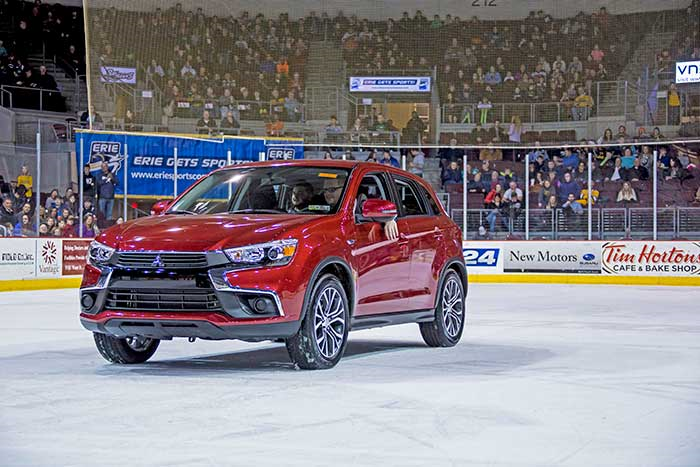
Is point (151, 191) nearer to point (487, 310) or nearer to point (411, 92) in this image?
point (411, 92)

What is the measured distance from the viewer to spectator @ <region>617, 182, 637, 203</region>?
26.8 metres

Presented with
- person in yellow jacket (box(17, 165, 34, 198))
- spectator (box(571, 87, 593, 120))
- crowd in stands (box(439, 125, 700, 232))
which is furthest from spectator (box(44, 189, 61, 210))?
spectator (box(571, 87, 593, 120))

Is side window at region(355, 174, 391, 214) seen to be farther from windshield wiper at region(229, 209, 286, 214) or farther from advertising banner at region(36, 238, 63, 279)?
advertising banner at region(36, 238, 63, 279)

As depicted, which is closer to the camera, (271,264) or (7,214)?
(271,264)

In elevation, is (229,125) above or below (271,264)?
above

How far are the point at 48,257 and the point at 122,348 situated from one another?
15.3 metres

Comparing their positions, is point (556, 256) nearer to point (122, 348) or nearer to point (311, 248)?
point (122, 348)

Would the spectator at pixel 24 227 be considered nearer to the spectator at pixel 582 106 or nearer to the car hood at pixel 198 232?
the spectator at pixel 582 106

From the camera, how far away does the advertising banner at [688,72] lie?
98.2 feet

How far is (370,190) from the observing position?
1008cm

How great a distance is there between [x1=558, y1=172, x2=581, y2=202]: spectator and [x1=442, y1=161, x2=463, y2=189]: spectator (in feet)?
7.72

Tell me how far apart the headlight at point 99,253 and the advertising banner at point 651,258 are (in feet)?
64.5

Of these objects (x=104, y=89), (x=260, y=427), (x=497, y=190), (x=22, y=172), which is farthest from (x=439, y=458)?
(x=104, y=89)

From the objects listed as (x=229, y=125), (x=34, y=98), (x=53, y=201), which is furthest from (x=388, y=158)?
(x=34, y=98)
